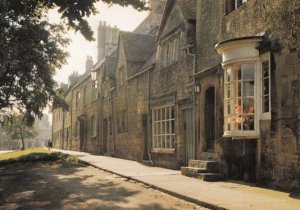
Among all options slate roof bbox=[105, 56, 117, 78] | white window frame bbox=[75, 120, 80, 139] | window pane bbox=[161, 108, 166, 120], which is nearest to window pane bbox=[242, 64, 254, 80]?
window pane bbox=[161, 108, 166, 120]

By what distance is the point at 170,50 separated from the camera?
17.7 meters

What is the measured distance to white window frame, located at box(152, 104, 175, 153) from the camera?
17.0 metres

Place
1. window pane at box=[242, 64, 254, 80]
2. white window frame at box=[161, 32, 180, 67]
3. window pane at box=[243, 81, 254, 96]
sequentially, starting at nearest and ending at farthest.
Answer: window pane at box=[242, 64, 254, 80]
window pane at box=[243, 81, 254, 96]
white window frame at box=[161, 32, 180, 67]

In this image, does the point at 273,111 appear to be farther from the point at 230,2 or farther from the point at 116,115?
the point at 116,115

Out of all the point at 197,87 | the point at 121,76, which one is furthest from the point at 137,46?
the point at 197,87

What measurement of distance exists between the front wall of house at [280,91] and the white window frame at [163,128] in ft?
20.5

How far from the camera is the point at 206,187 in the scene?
10312 millimetres

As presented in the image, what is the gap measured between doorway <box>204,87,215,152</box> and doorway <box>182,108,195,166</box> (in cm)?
103

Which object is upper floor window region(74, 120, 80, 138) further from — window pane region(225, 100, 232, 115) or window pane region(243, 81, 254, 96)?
window pane region(243, 81, 254, 96)

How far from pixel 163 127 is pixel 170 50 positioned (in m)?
3.27

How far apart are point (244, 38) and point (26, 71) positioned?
50.7 ft

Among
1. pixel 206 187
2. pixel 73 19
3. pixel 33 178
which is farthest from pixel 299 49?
pixel 33 178

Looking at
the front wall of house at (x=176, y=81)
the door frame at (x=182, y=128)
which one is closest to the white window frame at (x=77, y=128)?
the front wall of house at (x=176, y=81)

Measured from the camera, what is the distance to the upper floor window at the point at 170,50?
1701 centimetres
